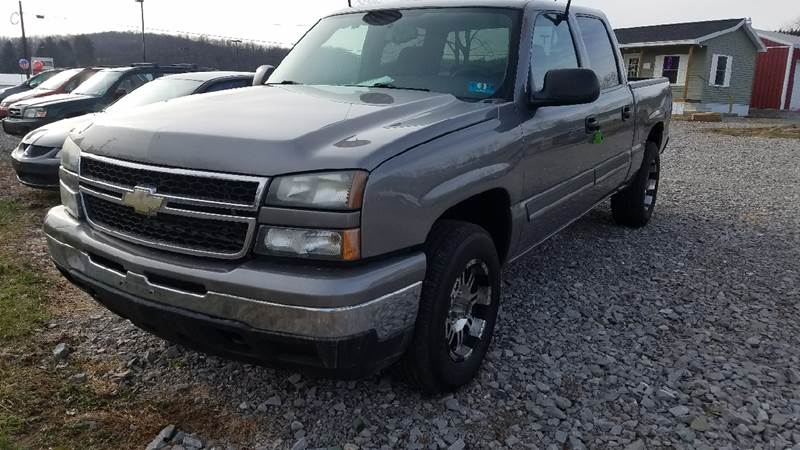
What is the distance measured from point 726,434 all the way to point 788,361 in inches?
40.3

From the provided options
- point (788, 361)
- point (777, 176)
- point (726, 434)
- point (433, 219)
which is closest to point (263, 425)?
point (433, 219)

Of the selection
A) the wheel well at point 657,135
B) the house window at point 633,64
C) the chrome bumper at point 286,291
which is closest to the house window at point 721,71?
the house window at point 633,64

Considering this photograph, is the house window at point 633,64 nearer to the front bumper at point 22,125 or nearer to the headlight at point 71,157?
the front bumper at point 22,125

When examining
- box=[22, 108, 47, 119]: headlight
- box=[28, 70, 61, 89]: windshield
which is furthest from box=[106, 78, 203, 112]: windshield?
box=[28, 70, 61, 89]: windshield

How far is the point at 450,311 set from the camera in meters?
2.89

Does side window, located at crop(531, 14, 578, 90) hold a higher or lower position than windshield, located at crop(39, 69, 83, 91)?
higher

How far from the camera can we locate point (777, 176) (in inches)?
395

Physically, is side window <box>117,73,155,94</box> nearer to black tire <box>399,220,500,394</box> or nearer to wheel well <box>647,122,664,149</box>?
wheel well <box>647,122,664,149</box>

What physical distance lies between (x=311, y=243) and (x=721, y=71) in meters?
29.0

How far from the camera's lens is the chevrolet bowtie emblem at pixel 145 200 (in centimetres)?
241

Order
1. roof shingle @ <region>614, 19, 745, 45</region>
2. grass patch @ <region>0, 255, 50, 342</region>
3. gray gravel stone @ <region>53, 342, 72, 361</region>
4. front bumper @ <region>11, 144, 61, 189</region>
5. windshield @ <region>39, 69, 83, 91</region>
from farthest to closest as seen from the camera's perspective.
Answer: roof shingle @ <region>614, 19, 745, 45</region>
windshield @ <region>39, 69, 83, 91</region>
front bumper @ <region>11, 144, 61, 189</region>
grass patch @ <region>0, 255, 50, 342</region>
gray gravel stone @ <region>53, 342, 72, 361</region>

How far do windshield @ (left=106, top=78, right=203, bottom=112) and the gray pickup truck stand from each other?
447 cm

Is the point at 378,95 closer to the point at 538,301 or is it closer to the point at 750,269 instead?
the point at 538,301

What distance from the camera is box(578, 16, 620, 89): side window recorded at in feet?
15.2
